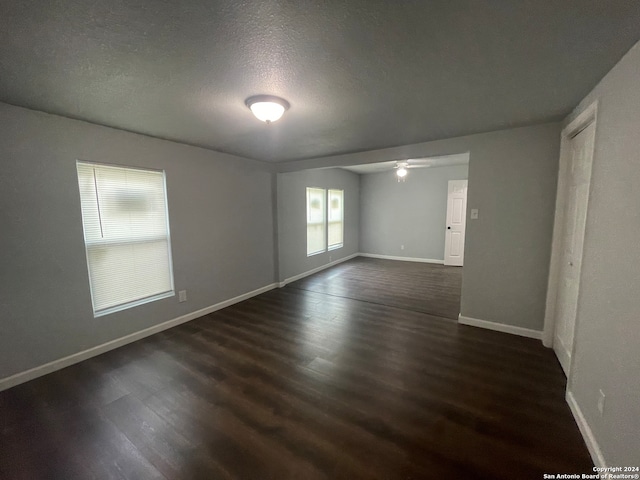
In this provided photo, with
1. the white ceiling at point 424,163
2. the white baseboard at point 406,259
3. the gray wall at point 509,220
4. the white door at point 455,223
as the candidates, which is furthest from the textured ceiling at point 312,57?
the white baseboard at point 406,259

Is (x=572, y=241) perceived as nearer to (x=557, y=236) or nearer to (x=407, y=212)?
(x=557, y=236)

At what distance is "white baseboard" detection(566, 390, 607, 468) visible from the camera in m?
1.41

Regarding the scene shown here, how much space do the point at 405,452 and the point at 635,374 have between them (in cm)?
121

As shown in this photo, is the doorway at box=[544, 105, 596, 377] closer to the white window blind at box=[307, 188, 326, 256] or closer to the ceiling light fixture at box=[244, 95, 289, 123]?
the ceiling light fixture at box=[244, 95, 289, 123]

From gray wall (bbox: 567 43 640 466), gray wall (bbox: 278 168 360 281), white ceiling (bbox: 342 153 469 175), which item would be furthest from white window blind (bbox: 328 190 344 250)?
gray wall (bbox: 567 43 640 466)

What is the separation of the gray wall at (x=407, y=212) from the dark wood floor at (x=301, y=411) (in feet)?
13.7

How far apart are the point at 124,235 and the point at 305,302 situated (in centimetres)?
255

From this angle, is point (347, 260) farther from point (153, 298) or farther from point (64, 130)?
point (64, 130)

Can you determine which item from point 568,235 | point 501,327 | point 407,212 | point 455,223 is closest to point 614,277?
point 568,235

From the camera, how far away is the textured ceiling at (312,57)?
1125mm

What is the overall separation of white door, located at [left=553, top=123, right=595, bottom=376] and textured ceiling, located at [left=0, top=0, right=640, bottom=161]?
16.4 inches

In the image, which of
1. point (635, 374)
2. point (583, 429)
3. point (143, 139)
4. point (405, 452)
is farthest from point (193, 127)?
point (583, 429)

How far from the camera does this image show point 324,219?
6270mm

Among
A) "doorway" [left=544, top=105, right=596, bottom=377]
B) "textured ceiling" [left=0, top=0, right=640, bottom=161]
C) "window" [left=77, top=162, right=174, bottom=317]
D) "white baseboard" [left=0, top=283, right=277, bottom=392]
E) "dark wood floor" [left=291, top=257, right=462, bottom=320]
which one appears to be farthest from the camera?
"dark wood floor" [left=291, top=257, right=462, bottom=320]
